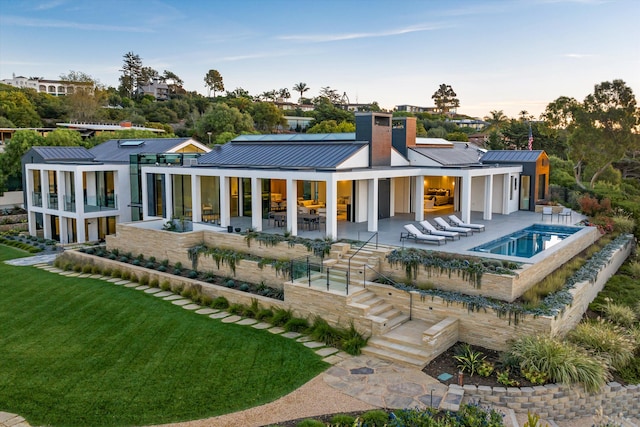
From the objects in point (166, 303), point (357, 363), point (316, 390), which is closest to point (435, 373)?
point (357, 363)

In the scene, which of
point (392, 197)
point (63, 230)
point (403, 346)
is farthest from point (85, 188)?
point (403, 346)

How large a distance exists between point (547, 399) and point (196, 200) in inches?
673

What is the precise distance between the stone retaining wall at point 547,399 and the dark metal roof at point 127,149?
2492 cm

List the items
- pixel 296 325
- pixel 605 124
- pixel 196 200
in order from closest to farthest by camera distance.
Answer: pixel 296 325
pixel 196 200
pixel 605 124

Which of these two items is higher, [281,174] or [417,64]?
[417,64]

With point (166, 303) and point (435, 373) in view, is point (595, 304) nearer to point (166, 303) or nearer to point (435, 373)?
point (435, 373)

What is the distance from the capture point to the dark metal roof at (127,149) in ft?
100

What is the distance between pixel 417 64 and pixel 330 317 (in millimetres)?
30497

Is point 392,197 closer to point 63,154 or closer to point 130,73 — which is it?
point 63,154

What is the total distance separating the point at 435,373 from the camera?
11117 mm

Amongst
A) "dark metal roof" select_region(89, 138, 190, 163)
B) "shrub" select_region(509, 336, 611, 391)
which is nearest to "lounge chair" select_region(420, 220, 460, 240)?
"shrub" select_region(509, 336, 611, 391)

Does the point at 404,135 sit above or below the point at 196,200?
above

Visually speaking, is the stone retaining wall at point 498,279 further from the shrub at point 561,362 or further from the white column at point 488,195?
the white column at point 488,195

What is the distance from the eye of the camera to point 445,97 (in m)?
117
